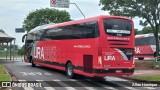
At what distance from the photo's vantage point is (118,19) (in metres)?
18.9

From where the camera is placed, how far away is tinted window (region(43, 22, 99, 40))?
18688 mm

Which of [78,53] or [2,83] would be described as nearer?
[2,83]

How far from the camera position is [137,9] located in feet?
102

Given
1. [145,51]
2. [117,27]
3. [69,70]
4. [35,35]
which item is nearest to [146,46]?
[145,51]

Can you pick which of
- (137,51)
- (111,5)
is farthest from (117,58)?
(137,51)

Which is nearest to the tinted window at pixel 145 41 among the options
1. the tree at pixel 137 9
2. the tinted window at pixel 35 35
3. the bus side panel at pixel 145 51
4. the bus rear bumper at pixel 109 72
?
the bus side panel at pixel 145 51

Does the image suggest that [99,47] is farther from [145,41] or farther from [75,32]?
[145,41]

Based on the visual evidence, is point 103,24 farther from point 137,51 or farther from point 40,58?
point 137,51

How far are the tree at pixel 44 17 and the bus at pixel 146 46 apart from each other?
29.1 metres

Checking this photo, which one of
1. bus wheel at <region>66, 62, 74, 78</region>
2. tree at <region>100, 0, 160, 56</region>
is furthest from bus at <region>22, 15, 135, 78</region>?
tree at <region>100, 0, 160, 56</region>

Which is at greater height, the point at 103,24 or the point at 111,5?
the point at 111,5

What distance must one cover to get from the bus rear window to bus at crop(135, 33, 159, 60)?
2406cm

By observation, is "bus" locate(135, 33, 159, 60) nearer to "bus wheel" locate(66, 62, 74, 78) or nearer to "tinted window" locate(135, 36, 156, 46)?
"tinted window" locate(135, 36, 156, 46)

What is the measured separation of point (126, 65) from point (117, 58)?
735mm
